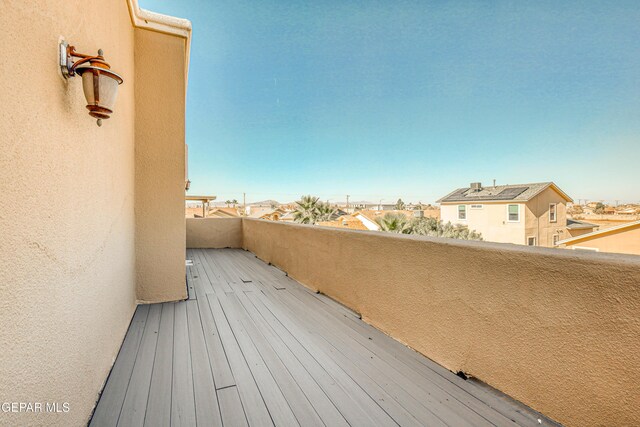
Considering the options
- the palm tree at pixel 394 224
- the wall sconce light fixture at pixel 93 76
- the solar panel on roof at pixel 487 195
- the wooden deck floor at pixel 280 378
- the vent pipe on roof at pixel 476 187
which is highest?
the vent pipe on roof at pixel 476 187

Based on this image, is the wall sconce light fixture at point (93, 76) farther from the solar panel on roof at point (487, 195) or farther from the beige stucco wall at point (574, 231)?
the beige stucco wall at point (574, 231)

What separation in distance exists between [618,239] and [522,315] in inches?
457

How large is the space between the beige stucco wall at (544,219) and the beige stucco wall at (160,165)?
711 inches

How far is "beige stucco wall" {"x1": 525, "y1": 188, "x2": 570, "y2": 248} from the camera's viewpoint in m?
15.4

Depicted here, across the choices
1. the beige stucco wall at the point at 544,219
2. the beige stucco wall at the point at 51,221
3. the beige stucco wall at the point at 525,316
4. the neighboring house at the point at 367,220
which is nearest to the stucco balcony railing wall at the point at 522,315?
the beige stucco wall at the point at 525,316

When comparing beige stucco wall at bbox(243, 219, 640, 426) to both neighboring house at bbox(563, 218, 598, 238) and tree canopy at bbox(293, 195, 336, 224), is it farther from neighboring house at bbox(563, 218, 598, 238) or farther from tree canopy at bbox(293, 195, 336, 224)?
tree canopy at bbox(293, 195, 336, 224)

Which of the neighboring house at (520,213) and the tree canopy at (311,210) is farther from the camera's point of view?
the tree canopy at (311,210)

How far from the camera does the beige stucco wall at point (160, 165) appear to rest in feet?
10.6

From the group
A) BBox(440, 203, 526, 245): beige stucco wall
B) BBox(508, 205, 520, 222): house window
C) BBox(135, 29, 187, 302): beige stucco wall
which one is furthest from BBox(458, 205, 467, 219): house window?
BBox(135, 29, 187, 302): beige stucco wall

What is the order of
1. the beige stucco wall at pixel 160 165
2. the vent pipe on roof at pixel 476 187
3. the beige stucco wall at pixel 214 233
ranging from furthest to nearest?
the vent pipe on roof at pixel 476 187, the beige stucco wall at pixel 214 233, the beige stucco wall at pixel 160 165

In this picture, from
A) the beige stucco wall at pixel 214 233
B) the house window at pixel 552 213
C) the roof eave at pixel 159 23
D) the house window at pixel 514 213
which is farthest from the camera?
the house window at pixel 552 213

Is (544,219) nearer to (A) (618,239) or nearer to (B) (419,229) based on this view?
(B) (419,229)

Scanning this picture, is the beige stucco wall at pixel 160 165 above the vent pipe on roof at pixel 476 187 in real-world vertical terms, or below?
below

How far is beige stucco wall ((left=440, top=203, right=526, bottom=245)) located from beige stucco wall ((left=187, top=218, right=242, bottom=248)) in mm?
15354
